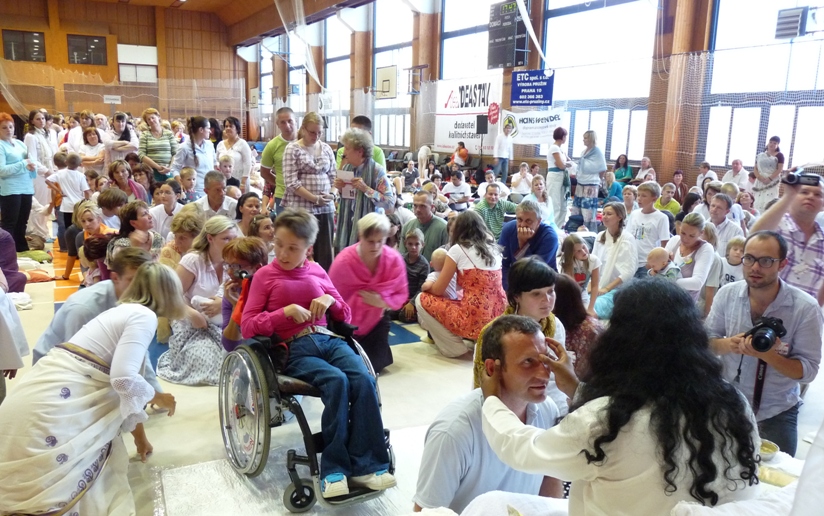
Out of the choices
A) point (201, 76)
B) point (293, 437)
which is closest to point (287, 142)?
point (293, 437)

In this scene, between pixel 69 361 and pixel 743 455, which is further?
pixel 69 361

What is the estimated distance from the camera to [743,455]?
4.18ft

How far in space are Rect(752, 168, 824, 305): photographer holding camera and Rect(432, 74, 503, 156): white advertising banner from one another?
420 inches

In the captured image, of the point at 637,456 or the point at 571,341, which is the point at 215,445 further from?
the point at 637,456

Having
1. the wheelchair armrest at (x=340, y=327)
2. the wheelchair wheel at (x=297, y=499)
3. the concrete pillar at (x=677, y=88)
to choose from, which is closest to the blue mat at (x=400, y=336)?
the wheelchair armrest at (x=340, y=327)

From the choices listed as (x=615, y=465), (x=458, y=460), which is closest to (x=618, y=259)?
(x=458, y=460)

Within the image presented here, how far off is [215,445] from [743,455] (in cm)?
242

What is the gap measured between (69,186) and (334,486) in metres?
5.88

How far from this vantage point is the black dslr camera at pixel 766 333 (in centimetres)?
213

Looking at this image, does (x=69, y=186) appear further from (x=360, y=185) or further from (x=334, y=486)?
(x=334, y=486)

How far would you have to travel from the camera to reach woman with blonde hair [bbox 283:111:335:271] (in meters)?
4.45

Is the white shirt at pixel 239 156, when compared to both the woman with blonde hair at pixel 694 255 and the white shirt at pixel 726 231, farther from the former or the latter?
the white shirt at pixel 726 231

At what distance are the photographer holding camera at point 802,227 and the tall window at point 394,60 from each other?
13.8m

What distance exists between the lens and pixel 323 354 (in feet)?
8.71
